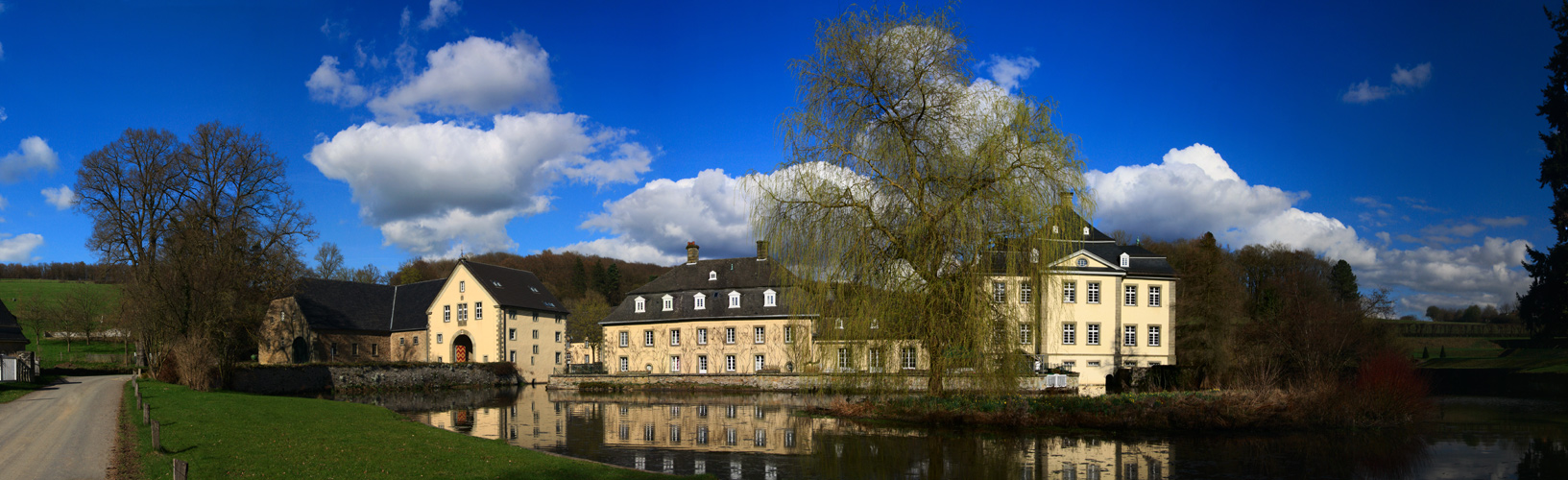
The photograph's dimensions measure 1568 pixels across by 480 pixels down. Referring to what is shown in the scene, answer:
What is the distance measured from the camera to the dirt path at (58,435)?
38.9 ft

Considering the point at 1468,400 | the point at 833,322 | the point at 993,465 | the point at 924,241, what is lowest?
the point at 1468,400

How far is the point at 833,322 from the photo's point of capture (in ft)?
65.3

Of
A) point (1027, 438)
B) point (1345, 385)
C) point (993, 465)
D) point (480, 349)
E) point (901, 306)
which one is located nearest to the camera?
point (993, 465)

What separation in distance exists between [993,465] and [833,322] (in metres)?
6.42

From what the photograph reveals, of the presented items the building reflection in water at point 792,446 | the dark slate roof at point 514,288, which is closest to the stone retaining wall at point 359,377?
the dark slate roof at point 514,288

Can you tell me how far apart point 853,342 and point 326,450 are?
1101cm

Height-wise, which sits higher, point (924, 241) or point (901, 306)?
point (924, 241)

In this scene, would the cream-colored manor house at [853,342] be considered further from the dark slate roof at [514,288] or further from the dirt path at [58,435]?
the dirt path at [58,435]

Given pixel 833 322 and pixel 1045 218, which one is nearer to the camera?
pixel 1045 218

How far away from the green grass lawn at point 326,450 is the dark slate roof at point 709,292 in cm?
2533

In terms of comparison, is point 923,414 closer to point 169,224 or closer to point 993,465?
point 993,465

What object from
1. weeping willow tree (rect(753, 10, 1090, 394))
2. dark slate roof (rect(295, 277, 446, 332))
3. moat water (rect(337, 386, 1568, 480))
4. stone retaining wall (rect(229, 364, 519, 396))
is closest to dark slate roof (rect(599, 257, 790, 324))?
stone retaining wall (rect(229, 364, 519, 396))

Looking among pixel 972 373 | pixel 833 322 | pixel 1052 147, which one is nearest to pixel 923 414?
pixel 972 373

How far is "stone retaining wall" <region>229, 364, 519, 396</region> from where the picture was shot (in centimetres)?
3669
